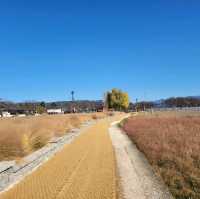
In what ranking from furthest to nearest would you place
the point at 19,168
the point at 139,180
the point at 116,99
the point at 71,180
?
the point at 116,99 → the point at 19,168 → the point at 71,180 → the point at 139,180

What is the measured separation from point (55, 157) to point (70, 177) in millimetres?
4009

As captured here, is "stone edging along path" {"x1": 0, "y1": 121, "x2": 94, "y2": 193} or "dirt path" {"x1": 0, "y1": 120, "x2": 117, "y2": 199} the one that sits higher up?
"stone edging along path" {"x1": 0, "y1": 121, "x2": 94, "y2": 193}

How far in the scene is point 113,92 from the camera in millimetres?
114125

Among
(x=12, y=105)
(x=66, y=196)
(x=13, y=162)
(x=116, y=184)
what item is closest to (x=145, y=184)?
(x=116, y=184)

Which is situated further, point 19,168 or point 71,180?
point 19,168

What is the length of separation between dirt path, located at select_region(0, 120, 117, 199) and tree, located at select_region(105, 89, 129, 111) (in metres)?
101

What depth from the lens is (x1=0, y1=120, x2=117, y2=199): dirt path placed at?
744 cm

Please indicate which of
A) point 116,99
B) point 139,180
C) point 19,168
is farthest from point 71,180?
point 116,99

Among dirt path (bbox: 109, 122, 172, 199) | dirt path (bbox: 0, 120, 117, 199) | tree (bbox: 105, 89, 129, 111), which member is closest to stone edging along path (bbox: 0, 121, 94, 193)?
dirt path (bbox: 0, 120, 117, 199)

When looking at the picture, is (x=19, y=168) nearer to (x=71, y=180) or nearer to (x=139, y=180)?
(x=71, y=180)

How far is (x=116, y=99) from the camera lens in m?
115

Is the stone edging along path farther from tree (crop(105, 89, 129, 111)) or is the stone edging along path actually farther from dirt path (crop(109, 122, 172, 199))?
tree (crop(105, 89, 129, 111))

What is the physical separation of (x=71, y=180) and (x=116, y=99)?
348 feet

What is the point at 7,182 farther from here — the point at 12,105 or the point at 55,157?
the point at 12,105
